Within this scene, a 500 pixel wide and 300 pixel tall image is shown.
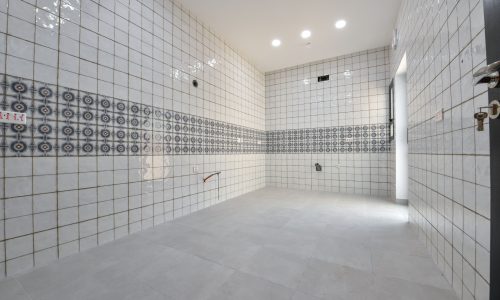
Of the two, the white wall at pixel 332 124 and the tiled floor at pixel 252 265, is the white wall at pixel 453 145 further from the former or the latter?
the white wall at pixel 332 124

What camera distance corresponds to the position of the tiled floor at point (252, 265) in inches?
53.8

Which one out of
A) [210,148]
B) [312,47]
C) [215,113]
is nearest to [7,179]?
[210,148]

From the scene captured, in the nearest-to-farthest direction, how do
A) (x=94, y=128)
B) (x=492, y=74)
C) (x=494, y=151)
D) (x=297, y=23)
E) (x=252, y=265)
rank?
Answer: (x=492, y=74)
(x=494, y=151)
(x=252, y=265)
(x=94, y=128)
(x=297, y=23)

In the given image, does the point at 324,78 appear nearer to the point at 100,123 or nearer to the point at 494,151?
the point at 494,151

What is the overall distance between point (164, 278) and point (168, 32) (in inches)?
113

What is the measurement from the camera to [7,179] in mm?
1578

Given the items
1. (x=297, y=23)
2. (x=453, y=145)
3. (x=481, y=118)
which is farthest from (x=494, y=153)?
(x=297, y=23)

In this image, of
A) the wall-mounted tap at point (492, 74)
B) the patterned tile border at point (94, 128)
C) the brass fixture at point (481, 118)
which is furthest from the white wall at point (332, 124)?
the wall-mounted tap at point (492, 74)

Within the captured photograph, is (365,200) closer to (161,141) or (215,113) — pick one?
(215,113)

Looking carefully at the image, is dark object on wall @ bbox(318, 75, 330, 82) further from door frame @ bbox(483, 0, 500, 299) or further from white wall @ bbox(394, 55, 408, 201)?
door frame @ bbox(483, 0, 500, 299)

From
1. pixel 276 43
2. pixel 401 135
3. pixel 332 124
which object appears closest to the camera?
pixel 401 135

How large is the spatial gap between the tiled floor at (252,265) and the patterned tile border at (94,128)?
959mm

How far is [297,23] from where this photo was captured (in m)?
3.35

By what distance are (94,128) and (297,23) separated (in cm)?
315
